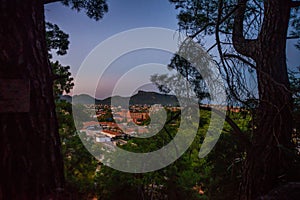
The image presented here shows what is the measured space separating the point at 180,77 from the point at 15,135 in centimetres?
119

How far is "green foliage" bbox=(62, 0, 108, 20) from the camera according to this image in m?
1.47

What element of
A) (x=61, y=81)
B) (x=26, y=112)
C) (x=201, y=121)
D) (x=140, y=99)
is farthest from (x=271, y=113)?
(x=61, y=81)

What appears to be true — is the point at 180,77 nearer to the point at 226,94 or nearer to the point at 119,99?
the point at 226,94

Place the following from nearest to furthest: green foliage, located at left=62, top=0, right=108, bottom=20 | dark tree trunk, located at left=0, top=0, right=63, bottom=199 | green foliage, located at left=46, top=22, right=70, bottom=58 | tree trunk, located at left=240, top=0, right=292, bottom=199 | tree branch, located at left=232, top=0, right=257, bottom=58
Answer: dark tree trunk, located at left=0, top=0, right=63, bottom=199
tree trunk, located at left=240, top=0, right=292, bottom=199
green foliage, located at left=62, top=0, right=108, bottom=20
tree branch, located at left=232, top=0, right=257, bottom=58
green foliage, located at left=46, top=22, right=70, bottom=58

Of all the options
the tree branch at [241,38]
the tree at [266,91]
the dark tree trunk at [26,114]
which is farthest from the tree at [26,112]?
the tree branch at [241,38]

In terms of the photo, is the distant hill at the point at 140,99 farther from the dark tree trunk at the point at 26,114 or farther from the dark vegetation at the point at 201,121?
the dark tree trunk at the point at 26,114

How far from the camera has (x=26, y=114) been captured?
78 cm

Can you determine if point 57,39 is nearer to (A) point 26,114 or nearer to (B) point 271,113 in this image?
(A) point 26,114

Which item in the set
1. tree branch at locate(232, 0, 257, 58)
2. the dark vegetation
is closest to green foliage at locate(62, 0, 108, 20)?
the dark vegetation

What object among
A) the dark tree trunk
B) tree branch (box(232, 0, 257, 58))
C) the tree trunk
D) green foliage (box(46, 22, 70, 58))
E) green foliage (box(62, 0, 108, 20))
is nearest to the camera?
the dark tree trunk

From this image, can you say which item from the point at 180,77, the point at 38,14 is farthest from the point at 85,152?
the point at 38,14

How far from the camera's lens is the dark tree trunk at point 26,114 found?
28.9 inches

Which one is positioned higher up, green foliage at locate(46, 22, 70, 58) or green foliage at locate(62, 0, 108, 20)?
green foliage at locate(62, 0, 108, 20)

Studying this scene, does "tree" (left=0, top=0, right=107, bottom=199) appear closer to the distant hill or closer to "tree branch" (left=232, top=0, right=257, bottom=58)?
the distant hill
